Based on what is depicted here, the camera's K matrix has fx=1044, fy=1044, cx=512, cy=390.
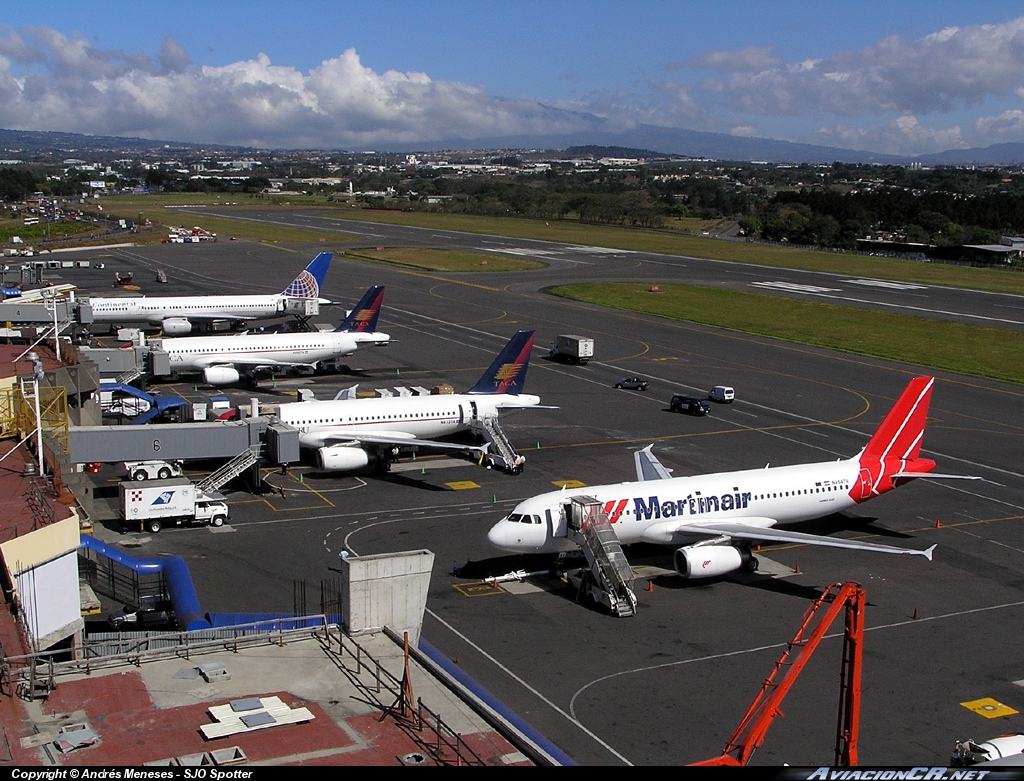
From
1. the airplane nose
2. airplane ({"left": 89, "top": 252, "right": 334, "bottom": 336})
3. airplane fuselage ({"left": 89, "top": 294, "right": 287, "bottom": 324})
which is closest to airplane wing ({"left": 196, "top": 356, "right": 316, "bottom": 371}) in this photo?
airplane ({"left": 89, "top": 252, "right": 334, "bottom": 336})

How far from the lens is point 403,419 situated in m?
66.8

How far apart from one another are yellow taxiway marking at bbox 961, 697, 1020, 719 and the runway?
38cm

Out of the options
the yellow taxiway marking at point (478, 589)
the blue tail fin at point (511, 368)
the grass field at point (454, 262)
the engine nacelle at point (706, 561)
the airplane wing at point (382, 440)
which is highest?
the blue tail fin at point (511, 368)

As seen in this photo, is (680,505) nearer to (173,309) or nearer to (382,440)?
(382,440)

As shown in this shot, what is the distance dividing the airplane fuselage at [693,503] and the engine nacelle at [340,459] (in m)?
17.7

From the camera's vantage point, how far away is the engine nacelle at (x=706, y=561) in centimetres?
4600

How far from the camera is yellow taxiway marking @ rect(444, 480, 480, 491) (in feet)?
202

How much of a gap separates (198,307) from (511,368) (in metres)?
56.7

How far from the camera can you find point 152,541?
5194cm

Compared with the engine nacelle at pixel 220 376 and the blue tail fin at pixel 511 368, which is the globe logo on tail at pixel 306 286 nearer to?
the engine nacelle at pixel 220 376

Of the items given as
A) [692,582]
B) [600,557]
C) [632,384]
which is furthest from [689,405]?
[600,557]

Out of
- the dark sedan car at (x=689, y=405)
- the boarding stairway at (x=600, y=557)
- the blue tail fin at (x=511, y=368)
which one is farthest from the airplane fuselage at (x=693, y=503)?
the dark sedan car at (x=689, y=405)

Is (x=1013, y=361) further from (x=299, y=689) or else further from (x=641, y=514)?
(x=299, y=689)

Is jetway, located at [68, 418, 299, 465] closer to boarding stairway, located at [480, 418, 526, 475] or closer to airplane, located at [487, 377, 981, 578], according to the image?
boarding stairway, located at [480, 418, 526, 475]
